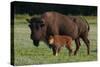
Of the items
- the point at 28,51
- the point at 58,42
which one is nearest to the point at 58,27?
the point at 58,42

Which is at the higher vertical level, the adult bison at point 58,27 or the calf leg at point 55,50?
the adult bison at point 58,27

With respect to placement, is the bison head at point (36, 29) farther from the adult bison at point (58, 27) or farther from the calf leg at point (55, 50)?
the calf leg at point (55, 50)

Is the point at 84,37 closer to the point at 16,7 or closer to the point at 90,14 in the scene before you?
the point at 90,14

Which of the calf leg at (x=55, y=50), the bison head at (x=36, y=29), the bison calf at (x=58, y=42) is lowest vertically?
the calf leg at (x=55, y=50)

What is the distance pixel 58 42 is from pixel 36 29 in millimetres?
307

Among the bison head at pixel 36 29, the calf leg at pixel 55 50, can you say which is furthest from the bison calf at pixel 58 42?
the bison head at pixel 36 29

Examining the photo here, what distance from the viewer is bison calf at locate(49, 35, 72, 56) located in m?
2.74

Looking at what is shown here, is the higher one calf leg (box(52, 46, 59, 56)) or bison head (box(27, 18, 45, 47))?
bison head (box(27, 18, 45, 47))

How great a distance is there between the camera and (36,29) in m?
2.66

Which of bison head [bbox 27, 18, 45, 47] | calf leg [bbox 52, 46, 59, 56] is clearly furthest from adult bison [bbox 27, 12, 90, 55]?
calf leg [bbox 52, 46, 59, 56]

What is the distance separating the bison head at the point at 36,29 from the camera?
8.65ft

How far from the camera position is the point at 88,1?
2955 mm

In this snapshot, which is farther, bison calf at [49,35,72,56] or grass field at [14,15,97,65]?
bison calf at [49,35,72,56]

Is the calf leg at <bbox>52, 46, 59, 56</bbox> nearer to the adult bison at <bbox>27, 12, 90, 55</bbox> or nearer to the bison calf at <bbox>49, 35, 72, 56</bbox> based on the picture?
the bison calf at <bbox>49, 35, 72, 56</bbox>
